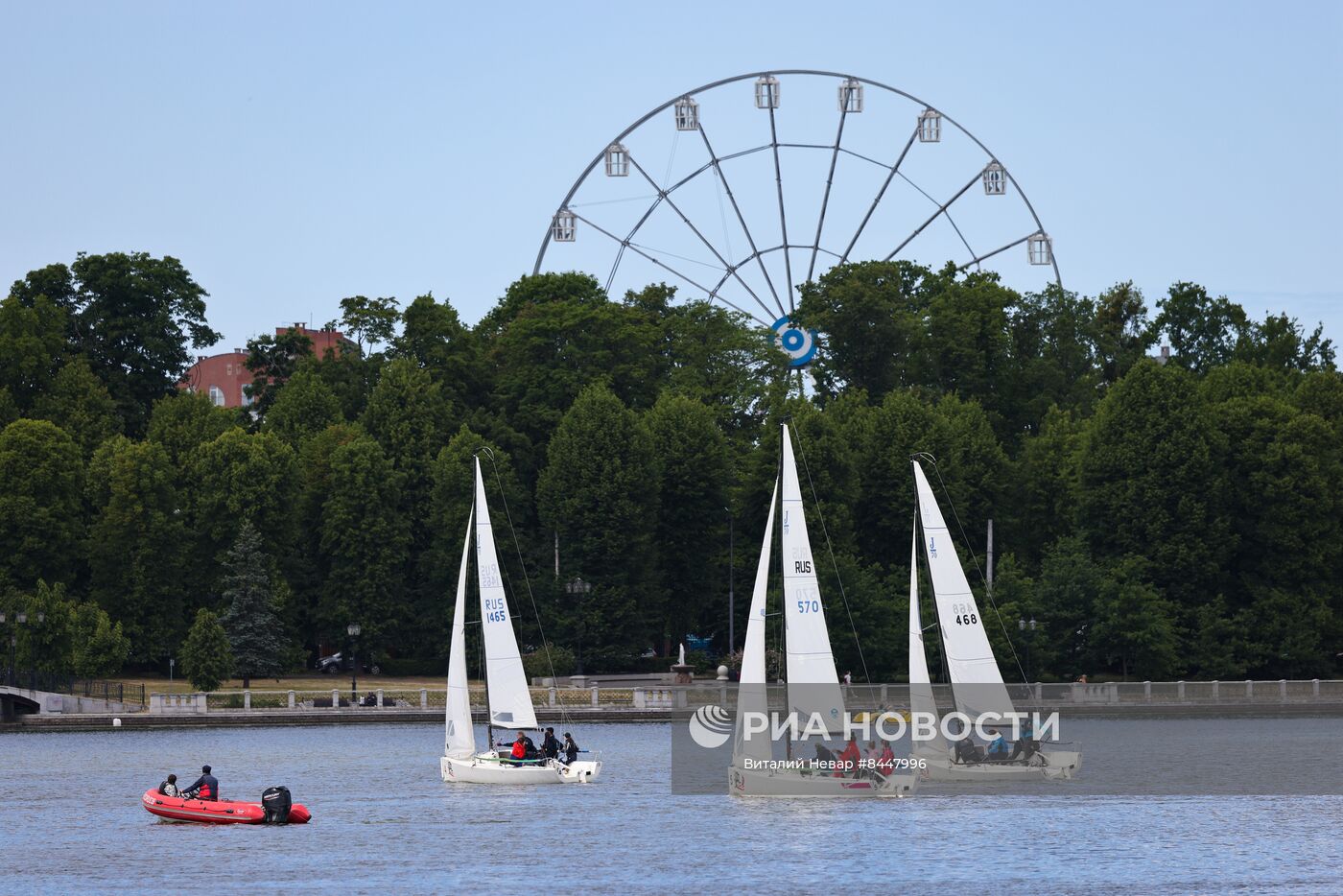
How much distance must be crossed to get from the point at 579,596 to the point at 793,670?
53.0 meters

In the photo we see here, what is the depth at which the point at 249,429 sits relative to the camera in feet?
431

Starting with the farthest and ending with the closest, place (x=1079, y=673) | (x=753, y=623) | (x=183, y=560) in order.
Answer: (x=183, y=560) < (x=1079, y=673) < (x=753, y=623)

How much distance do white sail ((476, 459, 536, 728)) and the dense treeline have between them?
31.7 m

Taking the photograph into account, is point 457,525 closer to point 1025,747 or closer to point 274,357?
point 274,357

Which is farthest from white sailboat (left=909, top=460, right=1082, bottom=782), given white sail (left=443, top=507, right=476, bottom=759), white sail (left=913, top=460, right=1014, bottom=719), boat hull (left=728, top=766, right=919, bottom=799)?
white sail (left=443, top=507, right=476, bottom=759)

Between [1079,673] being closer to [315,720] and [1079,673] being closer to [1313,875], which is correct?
[315,720]

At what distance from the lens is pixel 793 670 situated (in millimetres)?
60250

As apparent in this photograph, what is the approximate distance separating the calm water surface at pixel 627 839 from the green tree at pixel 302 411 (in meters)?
47.0

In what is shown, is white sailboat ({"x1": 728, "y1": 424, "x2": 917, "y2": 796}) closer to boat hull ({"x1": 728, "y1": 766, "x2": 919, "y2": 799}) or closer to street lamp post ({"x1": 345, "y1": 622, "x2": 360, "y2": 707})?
boat hull ({"x1": 728, "y1": 766, "x2": 919, "y2": 799})

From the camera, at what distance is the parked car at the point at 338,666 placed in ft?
380

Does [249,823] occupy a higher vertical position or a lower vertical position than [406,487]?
lower

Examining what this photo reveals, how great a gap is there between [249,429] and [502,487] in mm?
20177

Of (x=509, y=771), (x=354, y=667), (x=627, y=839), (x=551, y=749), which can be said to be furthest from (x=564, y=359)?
(x=627, y=839)

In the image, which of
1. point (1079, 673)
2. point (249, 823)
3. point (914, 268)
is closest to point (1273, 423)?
point (1079, 673)
